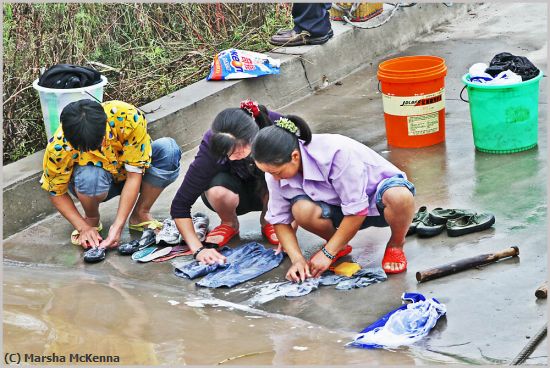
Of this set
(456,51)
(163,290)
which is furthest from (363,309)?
(456,51)

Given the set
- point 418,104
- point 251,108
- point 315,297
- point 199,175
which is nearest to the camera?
point 315,297

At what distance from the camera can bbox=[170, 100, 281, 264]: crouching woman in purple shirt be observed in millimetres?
5094

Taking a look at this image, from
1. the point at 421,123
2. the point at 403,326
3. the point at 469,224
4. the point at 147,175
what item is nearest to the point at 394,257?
the point at 469,224

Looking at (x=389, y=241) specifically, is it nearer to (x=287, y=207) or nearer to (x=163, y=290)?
(x=287, y=207)

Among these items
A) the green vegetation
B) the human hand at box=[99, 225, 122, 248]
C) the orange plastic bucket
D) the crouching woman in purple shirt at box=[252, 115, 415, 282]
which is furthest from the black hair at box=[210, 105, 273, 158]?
the green vegetation

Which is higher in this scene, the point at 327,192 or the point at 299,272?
the point at 327,192

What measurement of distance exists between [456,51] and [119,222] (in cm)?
444

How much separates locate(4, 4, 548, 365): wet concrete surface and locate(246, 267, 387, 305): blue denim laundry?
0.05 meters

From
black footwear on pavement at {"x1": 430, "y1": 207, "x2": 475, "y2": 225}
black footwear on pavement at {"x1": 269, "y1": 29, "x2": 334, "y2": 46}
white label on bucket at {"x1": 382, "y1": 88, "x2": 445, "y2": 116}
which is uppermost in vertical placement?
black footwear on pavement at {"x1": 269, "y1": 29, "x2": 334, "y2": 46}

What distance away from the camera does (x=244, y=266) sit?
5430 millimetres

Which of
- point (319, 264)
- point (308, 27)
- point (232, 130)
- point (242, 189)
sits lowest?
point (319, 264)

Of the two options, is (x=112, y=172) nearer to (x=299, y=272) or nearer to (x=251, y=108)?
(x=251, y=108)

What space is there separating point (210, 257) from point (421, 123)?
2.20 meters

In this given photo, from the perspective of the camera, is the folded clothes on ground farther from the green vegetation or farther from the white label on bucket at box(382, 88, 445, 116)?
the green vegetation
